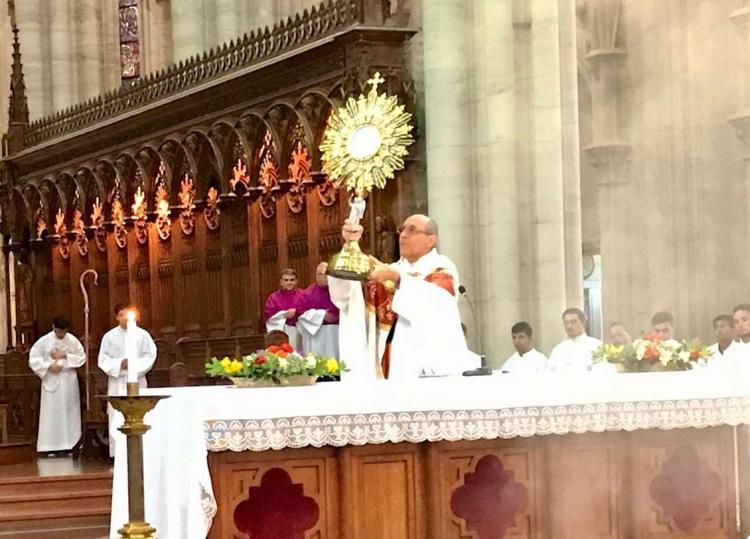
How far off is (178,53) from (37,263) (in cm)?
398

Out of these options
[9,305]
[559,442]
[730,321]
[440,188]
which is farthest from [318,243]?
[9,305]

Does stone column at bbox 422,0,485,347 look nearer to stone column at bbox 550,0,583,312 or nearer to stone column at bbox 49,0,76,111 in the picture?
stone column at bbox 550,0,583,312

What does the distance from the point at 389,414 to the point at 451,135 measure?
235 inches

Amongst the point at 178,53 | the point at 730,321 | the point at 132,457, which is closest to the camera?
the point at 132,457

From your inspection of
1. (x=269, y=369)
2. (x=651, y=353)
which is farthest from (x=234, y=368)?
(x=651, y=353)

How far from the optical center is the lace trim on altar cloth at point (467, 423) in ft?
25.4

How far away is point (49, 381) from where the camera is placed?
1728 centimetres

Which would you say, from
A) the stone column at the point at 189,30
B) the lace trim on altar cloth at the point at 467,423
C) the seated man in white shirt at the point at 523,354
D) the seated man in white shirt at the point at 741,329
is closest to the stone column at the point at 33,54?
the stone column at the point at 189,30

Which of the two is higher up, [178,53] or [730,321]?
[178,53]

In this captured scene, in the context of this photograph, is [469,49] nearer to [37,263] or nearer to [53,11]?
[37,263]

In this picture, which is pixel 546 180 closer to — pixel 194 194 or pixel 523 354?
pixel 523 354

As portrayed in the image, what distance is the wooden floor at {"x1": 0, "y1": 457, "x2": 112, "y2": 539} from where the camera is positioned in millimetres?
11500

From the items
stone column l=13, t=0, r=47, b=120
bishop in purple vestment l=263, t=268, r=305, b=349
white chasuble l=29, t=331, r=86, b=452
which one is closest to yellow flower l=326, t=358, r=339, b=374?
bishop in purple vestment l=263, t=268, r=305, b=349

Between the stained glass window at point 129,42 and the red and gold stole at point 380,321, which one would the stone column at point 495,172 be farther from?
the stained glass window at point 129,42
